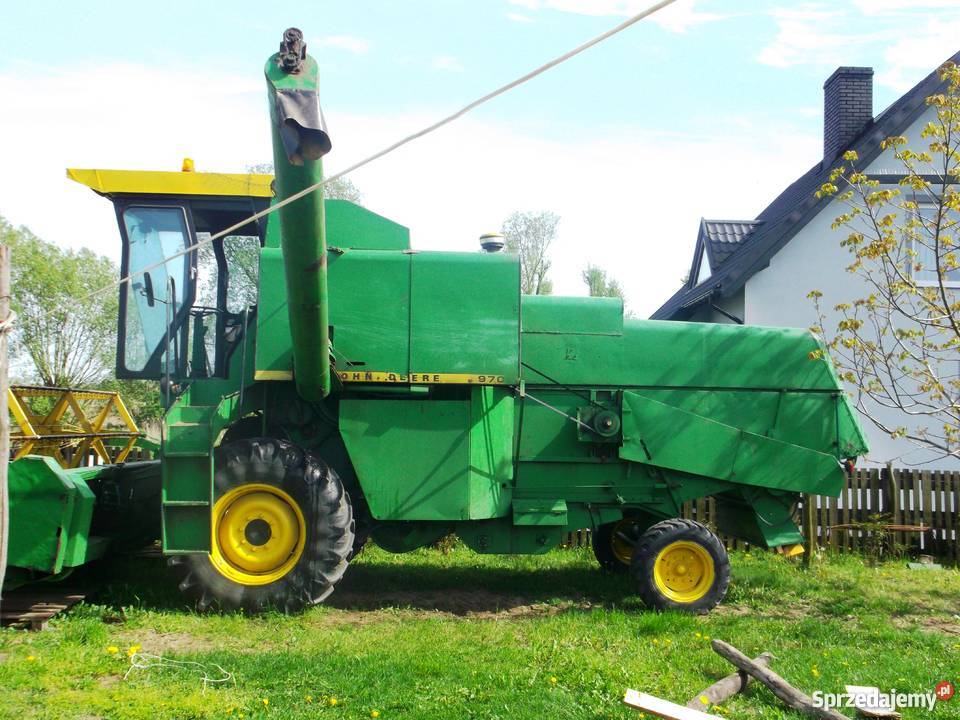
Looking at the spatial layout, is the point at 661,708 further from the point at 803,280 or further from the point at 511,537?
the point at 803,280

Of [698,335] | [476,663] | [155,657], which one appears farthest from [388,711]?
[698,335]

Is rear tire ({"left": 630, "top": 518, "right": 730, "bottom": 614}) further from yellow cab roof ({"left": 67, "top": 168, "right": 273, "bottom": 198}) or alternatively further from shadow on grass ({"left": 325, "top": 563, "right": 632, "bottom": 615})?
yellow cab roof ({"left": 67, "top": 168, "right": 273, "bottom": 198})

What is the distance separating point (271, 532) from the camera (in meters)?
6.94

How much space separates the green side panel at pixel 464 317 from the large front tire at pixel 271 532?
4.05 feet

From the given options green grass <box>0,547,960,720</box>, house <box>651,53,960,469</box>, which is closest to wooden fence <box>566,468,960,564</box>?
green grass <box>0,547,960,720</box>

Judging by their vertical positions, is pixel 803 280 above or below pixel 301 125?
above

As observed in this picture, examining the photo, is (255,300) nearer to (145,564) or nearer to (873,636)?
(145,564)

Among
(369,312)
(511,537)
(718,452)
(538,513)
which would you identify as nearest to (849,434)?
(718,452)

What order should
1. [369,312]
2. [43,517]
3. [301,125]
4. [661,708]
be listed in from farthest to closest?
1. [369,312]
2. [43,517]
3. [301,125]
4. [661,708]

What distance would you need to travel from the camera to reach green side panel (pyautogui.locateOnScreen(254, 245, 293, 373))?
6.88 meters

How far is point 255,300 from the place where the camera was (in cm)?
760

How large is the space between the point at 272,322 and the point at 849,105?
14.3 meters

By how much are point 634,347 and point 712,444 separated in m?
1.11

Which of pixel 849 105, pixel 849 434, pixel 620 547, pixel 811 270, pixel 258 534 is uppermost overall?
pixel 849 105
